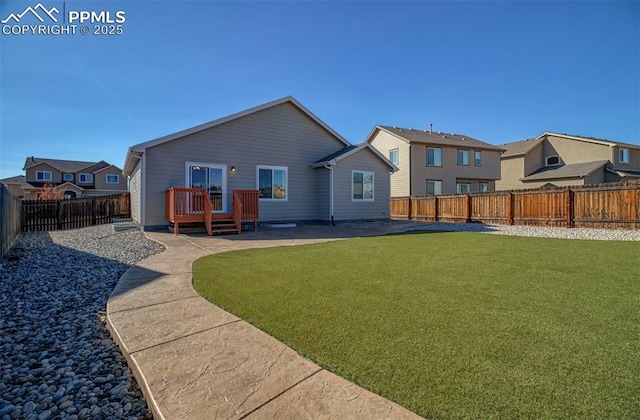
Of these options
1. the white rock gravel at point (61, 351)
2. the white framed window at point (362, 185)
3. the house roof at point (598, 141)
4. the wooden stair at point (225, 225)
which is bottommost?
the white rock gravel at point (61, 351)

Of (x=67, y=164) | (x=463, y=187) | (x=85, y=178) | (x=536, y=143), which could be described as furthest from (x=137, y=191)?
(x=67, y=164)

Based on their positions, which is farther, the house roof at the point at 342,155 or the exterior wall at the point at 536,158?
the exterior wall at the point at 536,158

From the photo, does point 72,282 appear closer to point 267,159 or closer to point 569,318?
point 569,318

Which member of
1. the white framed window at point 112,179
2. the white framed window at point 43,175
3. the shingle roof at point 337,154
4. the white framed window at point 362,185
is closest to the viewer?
the shingle roof at point 337,154

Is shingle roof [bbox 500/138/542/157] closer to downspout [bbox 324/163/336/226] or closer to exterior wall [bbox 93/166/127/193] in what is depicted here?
downspout [bbox 324/163/336/226]

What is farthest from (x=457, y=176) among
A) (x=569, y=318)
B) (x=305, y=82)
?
(x=569, y=318)

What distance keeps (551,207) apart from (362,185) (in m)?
7.80

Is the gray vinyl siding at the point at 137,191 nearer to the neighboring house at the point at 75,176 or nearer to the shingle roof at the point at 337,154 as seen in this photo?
the shingle roof at the point at 337,154

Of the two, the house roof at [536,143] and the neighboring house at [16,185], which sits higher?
the house roof at [536,143]

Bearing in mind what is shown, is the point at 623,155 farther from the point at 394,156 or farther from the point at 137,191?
the point at 137,191

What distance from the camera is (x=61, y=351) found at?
2.60 m

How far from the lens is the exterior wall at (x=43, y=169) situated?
1471 inches

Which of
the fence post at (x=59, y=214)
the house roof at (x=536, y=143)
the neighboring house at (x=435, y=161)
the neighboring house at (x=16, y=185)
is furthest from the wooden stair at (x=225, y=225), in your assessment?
the neighboring house at (x=16, y=185)

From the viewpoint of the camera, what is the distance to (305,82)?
47.5 feet
